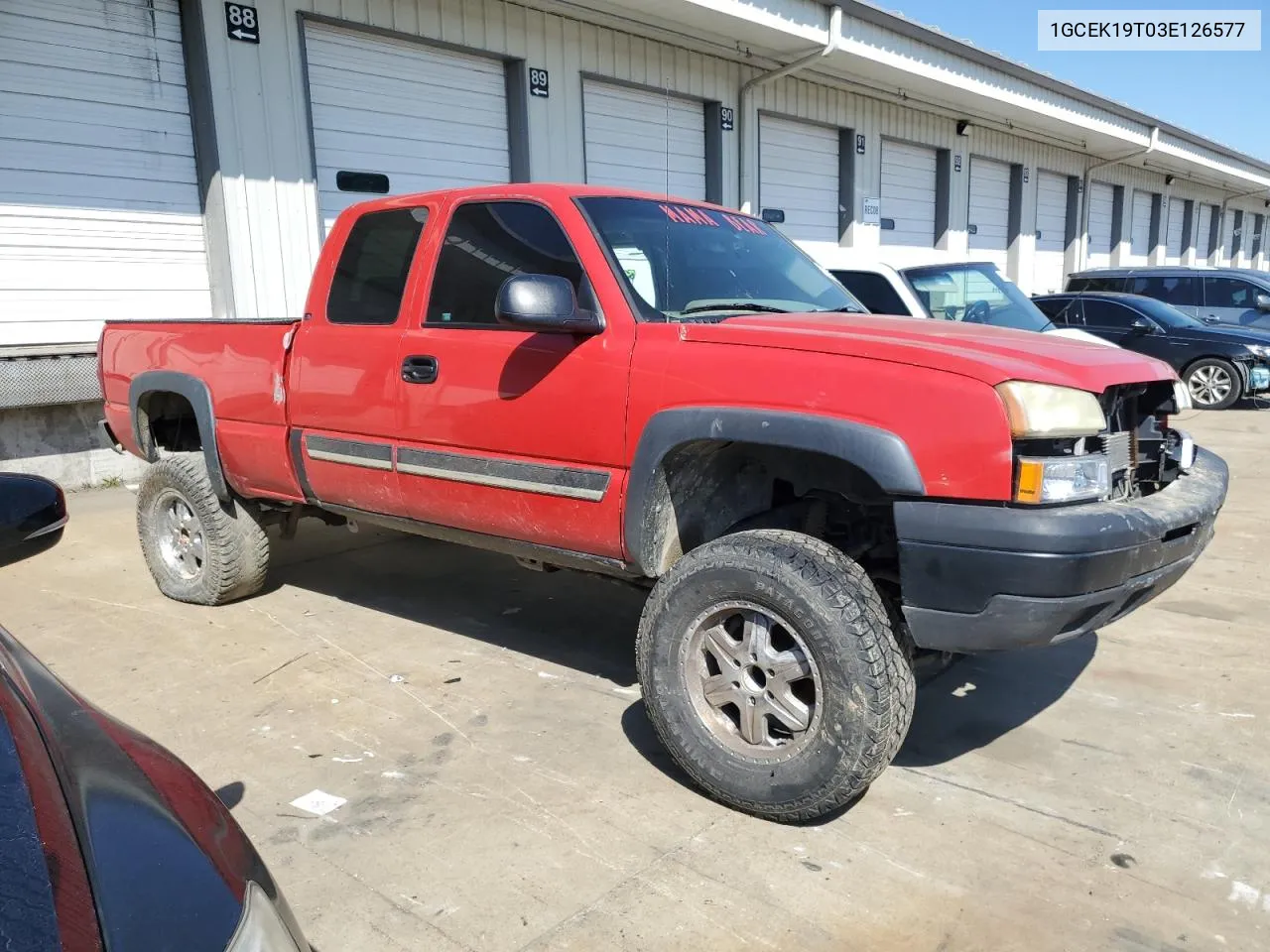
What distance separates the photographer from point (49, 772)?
144 centimetres

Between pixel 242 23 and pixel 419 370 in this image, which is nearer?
pixel 419 370

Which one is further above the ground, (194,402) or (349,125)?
(349,125)

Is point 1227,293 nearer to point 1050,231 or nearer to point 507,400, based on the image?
point 1050,231

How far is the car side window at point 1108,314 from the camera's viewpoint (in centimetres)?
1257

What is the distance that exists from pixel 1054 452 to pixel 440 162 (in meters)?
8.83

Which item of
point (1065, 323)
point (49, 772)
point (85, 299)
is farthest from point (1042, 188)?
point (49, 772)

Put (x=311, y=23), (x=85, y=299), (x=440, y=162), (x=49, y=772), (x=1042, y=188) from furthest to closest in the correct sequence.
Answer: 1. (x=1042, y=188)
2. (x=440, y=162)
3. (x=311, y=23)
4. (x=85, y=299)
5. (x=49, y=772)

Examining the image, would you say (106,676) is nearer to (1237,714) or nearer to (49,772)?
(49,772)

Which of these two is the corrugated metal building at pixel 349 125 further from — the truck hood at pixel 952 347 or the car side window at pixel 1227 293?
the car side window at pixel 1227 293

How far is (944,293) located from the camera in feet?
27.4

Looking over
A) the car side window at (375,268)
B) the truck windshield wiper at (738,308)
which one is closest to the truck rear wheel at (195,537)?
the car side window at (375,268)

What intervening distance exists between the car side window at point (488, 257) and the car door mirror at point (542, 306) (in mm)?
250

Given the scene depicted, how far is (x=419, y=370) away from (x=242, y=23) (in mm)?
6282

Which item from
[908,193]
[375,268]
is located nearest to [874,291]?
[375,268]
